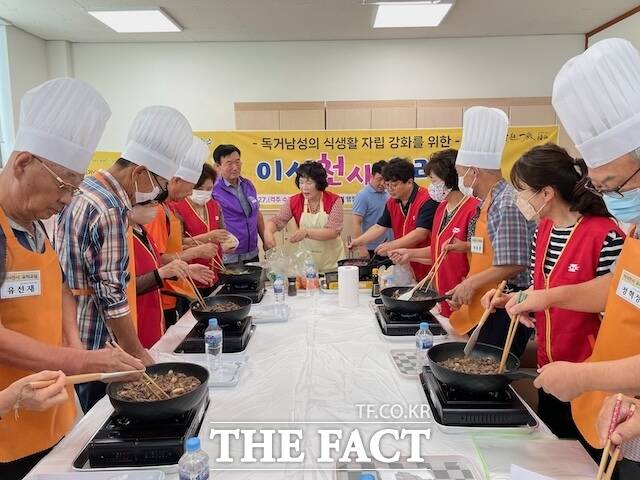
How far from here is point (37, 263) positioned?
1.39 meters

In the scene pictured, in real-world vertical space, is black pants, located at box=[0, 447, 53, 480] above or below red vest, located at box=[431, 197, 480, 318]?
below

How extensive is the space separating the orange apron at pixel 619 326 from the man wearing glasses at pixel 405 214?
1687 mm

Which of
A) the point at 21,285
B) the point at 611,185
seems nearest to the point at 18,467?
the point at 21,285

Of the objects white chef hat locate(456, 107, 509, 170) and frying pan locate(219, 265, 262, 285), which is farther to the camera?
frying pan locate(219, 265, 262, 285)

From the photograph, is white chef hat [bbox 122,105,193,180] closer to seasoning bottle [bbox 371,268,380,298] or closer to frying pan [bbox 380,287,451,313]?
frying pan [bbox 380,287,451,313]

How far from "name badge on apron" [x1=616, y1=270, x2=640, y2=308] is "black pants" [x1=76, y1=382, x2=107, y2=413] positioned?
171 centimetres

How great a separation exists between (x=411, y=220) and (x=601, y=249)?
6.27ft

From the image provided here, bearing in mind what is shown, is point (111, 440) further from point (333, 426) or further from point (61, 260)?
point (61, 260)

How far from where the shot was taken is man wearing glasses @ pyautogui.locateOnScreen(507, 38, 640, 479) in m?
1.16

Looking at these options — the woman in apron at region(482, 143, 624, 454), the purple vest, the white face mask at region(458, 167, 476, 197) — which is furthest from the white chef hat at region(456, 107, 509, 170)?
the purple vest

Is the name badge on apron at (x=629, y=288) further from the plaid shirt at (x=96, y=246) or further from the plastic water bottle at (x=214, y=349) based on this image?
the plaid shirt at (x=96, y=246)

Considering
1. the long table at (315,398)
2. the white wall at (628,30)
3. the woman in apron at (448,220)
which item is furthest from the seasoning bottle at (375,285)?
the white wall at (628,30)

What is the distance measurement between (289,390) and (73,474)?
2.19 ft

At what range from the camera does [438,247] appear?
2.70 meters
